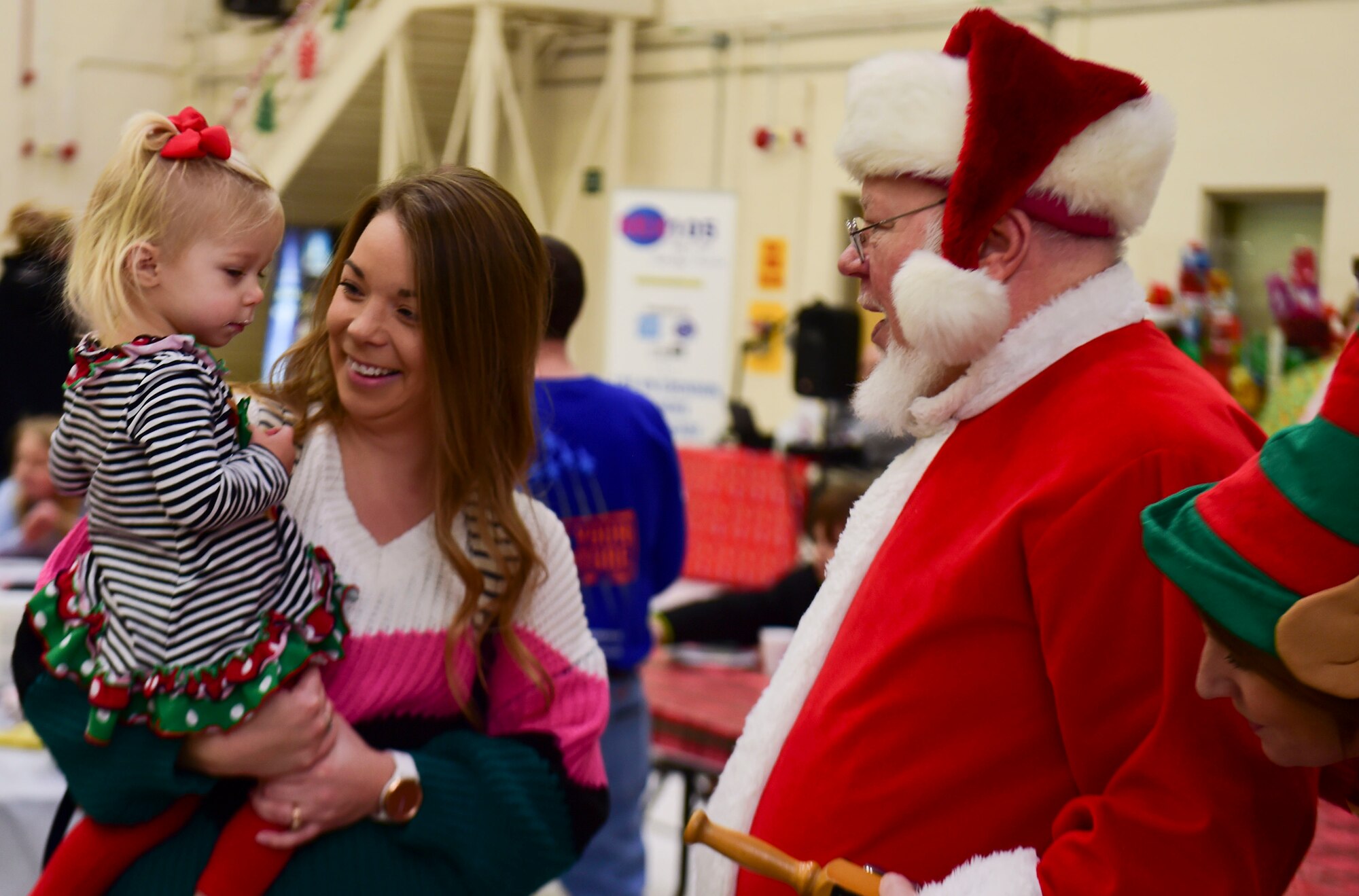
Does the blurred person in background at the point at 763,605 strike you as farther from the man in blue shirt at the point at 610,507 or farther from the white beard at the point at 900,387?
the white beard at the point at 900,387

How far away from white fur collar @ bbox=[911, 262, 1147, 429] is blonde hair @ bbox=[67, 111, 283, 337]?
0.79 metres

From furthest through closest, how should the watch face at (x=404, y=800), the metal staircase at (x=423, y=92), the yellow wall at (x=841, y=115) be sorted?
the metal staircase at (x=423, y=92) → the yellow wall at (x=841, y=115) → the watch face at (x=404, y=800)

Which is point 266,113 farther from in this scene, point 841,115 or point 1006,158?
point 1006,158

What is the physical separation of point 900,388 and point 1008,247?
198 millimetres

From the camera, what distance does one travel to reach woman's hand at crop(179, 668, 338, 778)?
1328mm

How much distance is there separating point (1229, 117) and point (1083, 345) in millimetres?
6619

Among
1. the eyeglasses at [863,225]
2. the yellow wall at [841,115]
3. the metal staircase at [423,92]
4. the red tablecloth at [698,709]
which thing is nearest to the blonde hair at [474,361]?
the eyeglasses at [863,225]

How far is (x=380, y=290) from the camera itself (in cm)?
142

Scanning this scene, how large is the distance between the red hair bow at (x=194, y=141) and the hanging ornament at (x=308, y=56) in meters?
9.87

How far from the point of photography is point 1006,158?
4.11ft

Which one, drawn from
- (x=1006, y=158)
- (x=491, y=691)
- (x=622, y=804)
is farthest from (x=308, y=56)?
(x=1006, y=158)

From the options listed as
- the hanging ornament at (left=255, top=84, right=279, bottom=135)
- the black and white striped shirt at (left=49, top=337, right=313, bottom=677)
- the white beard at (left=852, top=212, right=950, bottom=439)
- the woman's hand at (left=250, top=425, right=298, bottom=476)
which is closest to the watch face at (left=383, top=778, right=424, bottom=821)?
the black and white striped shirt at (left=49, top=337, right=313, bottom=677)

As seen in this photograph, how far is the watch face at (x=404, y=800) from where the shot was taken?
138 centimetres

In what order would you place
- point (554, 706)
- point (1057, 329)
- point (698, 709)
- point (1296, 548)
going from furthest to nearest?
point (698, 709), point (554, 706), point (1057, 329), point (1296, 548)
